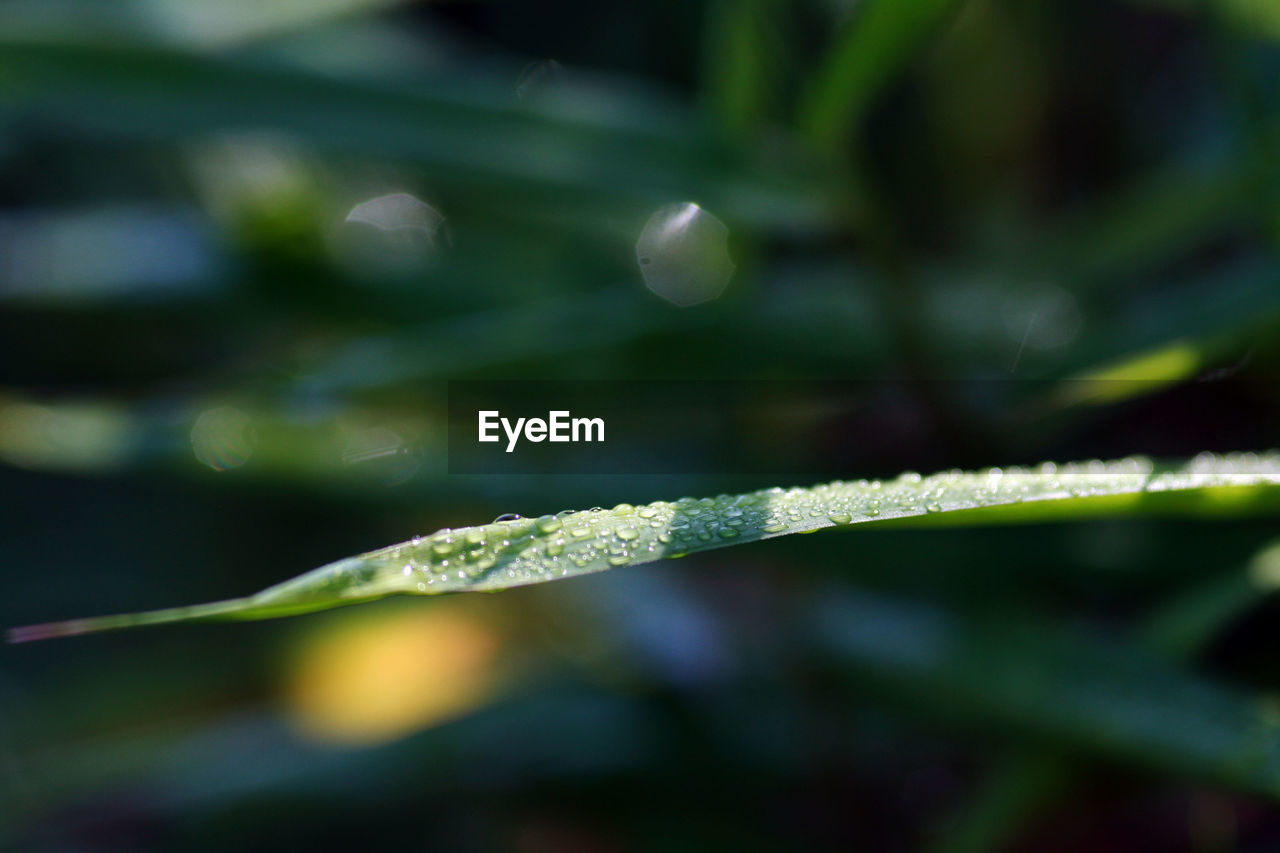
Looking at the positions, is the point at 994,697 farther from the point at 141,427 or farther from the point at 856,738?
the point at 141,427

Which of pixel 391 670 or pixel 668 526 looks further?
pixel 391 670

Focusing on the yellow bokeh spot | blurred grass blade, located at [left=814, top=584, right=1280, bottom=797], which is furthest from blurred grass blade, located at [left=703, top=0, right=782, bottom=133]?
the yellow bokeh spot

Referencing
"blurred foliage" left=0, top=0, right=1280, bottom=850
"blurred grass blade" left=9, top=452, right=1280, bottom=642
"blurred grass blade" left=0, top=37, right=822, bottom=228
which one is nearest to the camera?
"blurred grass blade" left=9, top=452, right=1280, bottom=642

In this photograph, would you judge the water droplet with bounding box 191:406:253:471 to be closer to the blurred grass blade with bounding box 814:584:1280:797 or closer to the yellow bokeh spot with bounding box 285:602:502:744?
the yellow bokeh spot with bounding box 285:602:502:744

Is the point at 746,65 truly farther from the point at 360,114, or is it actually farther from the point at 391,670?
the point at 391,670

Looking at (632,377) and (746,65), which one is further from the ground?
(746,65)

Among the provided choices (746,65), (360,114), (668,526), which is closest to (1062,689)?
(668,526)

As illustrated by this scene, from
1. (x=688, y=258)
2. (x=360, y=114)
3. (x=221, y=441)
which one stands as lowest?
(x=221, y=441)

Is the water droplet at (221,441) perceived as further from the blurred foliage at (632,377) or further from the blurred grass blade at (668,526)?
the blurred grass blade at (668,526)
